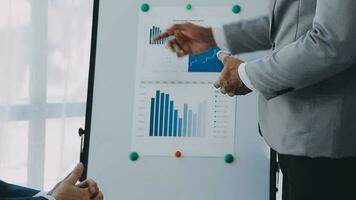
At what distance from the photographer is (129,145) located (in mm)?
1604

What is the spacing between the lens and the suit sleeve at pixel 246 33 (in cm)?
126

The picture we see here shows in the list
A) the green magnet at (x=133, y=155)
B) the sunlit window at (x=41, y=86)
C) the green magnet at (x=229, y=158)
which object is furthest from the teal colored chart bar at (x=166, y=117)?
the sunlit window at (x=41, y=86)

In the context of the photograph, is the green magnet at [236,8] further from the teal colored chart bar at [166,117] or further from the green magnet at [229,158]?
the green magnet at [229,158]

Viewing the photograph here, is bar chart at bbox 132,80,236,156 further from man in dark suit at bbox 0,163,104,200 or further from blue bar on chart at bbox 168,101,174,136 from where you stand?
man in dark suit at bbox 0,163,104,200

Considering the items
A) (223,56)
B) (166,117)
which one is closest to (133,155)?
(166,117)

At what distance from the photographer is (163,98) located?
1.59 m

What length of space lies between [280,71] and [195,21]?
27.7 inches

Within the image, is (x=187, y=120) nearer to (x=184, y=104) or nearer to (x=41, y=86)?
(x=184, y=104)

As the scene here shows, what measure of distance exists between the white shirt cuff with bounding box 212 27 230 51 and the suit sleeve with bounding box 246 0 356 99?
30cm

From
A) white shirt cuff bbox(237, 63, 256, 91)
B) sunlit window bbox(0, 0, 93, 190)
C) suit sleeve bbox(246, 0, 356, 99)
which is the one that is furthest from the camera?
sunlit window bbox(0, 0, 93, 190)

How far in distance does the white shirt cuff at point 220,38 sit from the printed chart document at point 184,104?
0.29 m

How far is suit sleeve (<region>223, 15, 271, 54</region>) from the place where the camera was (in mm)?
1259

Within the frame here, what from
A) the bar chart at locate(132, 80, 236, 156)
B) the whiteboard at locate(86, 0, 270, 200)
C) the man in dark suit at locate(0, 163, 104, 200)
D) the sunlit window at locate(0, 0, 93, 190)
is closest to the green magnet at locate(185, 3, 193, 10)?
the whiteboard at locate(86, 0, 270, 200)

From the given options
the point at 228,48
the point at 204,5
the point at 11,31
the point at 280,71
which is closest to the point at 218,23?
the point at 204,5
